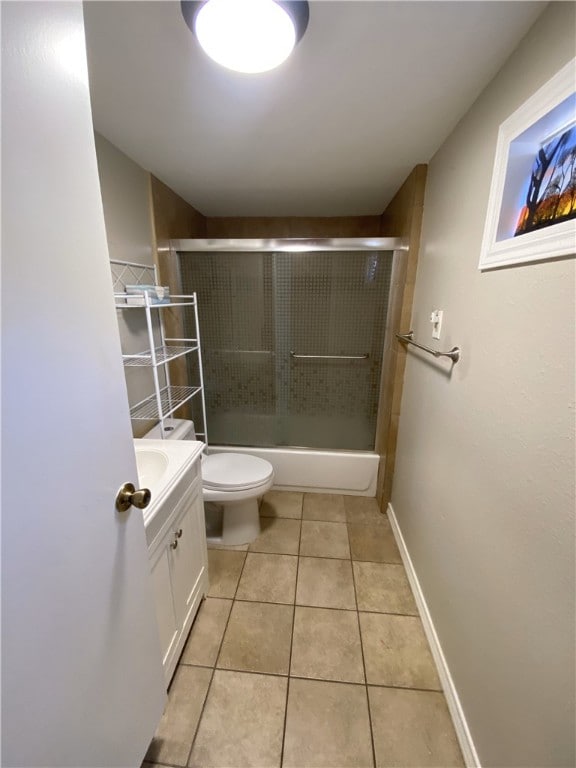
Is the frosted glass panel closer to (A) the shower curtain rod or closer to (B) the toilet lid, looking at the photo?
(A) the shower curtain rod

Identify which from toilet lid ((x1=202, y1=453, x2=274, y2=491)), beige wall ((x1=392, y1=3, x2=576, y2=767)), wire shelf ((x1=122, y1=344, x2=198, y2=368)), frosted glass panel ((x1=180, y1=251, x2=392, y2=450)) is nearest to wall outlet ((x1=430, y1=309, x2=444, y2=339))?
beige wall ((x1=392, y1=3, x2=576, y2=767))

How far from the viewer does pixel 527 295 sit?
0.76 m

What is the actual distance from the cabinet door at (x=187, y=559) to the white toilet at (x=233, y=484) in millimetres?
272

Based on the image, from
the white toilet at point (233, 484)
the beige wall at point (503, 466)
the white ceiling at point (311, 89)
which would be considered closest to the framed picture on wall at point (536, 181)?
the beige wall at point (503, 466)

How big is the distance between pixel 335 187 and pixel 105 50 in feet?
4.30

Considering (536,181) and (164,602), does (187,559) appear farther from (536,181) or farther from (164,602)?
(536,181)

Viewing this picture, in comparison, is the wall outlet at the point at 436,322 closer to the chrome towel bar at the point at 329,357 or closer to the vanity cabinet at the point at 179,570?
the chrome towel bar at the point at 329,357

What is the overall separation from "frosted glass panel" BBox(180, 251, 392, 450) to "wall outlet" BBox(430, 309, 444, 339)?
0.68 m

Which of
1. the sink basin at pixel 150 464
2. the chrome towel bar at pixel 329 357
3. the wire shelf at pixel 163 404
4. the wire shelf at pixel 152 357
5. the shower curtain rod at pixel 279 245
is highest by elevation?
the shower curtain rod at pixel 279 245

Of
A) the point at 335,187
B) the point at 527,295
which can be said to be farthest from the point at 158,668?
the point at 335,187

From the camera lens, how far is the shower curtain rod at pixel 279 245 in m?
1.89

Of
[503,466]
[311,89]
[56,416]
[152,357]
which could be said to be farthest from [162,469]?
[311,89]

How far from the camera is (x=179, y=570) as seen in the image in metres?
1.14

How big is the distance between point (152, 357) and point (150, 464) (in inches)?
18.9
